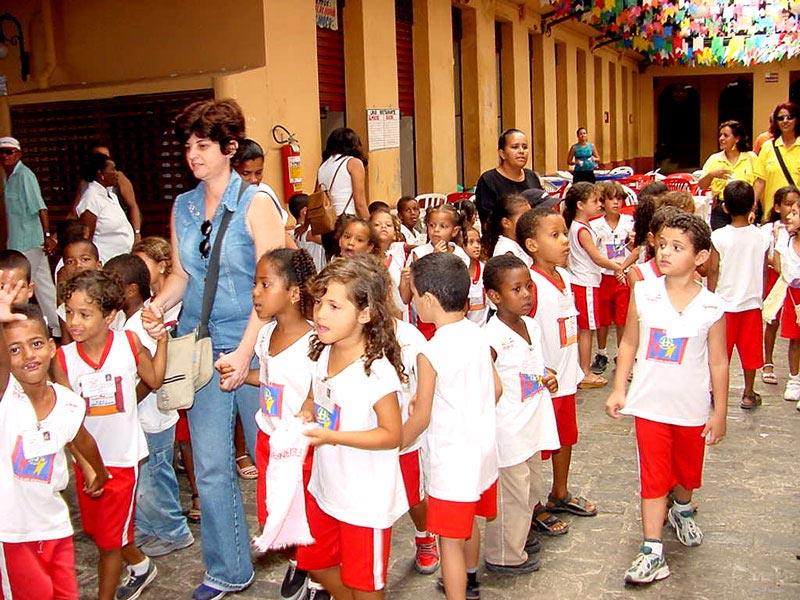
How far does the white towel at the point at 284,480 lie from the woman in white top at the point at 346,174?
451cm

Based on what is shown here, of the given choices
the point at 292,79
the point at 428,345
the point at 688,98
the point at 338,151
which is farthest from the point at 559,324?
the point at 688,98

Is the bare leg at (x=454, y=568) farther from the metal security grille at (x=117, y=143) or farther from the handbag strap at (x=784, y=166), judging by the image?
the handbag strap at (x=784, y=166)

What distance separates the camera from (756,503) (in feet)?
14.6

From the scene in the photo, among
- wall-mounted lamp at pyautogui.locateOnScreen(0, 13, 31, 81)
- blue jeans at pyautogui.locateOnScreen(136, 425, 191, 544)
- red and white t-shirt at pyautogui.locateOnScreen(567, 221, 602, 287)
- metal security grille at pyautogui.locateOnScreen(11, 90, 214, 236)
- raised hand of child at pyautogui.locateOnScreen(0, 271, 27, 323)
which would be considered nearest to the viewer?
raised hand of child at pyautogui.locateOnScreen(0, 271, 27, 323)

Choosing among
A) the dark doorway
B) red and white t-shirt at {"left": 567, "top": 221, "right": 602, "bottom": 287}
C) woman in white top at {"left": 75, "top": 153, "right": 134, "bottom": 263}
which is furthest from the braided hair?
the dark doorway

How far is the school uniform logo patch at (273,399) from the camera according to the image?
129 inches

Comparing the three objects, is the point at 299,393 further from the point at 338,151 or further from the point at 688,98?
the point at 688,98

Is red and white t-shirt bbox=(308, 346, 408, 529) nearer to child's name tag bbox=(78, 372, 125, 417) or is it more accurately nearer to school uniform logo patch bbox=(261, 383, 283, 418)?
school uniform logo patch bbox=(261, 383, 283, 418)

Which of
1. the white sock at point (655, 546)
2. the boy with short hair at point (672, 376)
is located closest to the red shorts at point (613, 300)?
the boy with short hair at point (672, 376)

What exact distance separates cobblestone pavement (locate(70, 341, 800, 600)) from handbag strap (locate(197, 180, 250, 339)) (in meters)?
1.13

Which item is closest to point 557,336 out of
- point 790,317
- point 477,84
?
point 790,317

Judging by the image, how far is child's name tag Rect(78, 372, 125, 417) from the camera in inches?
137

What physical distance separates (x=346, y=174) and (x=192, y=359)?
13.4 feet

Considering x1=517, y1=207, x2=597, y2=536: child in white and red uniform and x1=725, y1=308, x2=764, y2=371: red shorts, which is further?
x1=725, y1=308, x2=764, y2=371: red shorts
